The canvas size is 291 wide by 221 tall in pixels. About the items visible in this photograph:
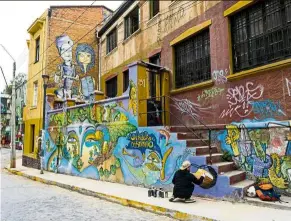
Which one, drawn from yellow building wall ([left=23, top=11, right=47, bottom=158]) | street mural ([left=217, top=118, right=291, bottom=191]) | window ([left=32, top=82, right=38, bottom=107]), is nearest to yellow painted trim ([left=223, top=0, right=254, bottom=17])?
street mural ([left=217, top=118, right=291, bottom=191])

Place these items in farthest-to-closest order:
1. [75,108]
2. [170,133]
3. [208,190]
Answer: [75,108] → [170,133] → [208,190]

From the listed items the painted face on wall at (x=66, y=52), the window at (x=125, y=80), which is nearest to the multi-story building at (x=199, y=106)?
the window at (x=125, y=80)

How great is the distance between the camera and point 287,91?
6.85m

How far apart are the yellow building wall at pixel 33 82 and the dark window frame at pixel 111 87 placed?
13.7 ft

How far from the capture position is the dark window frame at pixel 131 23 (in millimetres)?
14344

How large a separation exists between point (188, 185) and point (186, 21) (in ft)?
20.0

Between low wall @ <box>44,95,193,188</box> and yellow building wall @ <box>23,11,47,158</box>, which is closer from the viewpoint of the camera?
low wall @ <box>44,95,193,188</box>

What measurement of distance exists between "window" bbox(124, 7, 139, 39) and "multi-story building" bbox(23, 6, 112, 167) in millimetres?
4478

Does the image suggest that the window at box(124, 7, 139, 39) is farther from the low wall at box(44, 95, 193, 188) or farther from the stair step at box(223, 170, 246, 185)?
the stair step at box(223, 170, 246, 185)

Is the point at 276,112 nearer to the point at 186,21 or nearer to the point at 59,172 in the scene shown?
the point at 186,21

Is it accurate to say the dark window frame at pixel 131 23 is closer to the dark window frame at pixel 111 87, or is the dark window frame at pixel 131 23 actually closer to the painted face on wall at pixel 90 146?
the dark window frame at pixel 111 87

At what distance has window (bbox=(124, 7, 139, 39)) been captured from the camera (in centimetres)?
→ 1436

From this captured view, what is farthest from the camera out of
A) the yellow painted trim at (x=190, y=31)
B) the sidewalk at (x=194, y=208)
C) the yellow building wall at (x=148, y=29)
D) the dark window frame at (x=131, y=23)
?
the dark window frame at (x=131, y=23)

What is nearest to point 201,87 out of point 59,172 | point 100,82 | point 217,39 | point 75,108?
point 217,39
